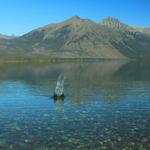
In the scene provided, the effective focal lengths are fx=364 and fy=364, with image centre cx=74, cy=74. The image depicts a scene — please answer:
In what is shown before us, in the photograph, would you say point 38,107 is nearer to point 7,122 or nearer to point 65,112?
point 65,112

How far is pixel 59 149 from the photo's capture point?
128 ft

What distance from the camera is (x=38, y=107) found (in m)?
68.0

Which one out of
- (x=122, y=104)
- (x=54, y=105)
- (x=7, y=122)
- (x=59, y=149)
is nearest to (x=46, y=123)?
(x=7, y=122)

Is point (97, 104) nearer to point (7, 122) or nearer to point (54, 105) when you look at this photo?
point (54, 105)

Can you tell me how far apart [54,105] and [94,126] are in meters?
21.2

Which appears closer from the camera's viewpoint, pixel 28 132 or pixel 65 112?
pixel 28 132

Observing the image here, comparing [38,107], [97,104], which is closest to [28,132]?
[38,107]

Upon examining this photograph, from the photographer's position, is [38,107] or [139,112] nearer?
[139,112]

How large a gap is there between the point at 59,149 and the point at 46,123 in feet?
44.2

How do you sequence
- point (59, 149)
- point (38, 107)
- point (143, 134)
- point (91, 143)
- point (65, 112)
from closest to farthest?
point (59, 149) → point (91, 143) → point (143, 134) → point (65, 112) → point (38, 107)

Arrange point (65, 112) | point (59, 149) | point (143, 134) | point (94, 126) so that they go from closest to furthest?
point (59, 149) < point (143, 134) < point (94, 126) < point (65, 112)

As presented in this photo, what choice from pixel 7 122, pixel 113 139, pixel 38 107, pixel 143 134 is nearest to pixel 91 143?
pixel 113 139

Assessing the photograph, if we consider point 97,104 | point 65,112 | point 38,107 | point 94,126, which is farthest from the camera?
point 97,104

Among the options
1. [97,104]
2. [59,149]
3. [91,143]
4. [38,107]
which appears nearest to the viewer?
[59,149]
